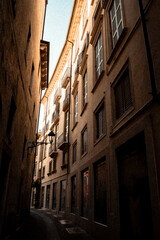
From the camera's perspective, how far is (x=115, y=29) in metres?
8.74

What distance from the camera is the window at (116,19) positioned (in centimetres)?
820

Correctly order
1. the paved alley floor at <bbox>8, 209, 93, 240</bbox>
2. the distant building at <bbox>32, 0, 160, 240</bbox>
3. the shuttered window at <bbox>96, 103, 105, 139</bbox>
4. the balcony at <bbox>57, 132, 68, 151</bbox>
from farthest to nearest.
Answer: the balcony at <bbox>57, 132, 68, 151</bbox> → the shuttered window at <bbox>96, 103, 105, 139</bbox> → the paved alley floor at <bbox>8, 209, 93, 240</bbox> → the distant building at <bbox>32, 0, 160, 240</bbox>

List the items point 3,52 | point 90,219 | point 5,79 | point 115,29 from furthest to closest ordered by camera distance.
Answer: point 90,219 → point 115,29 → point 5,79 → point 3,52

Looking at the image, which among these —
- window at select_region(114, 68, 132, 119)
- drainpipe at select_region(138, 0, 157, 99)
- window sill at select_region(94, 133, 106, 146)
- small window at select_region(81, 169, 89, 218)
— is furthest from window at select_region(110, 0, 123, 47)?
small window at select_region(81, 169, 89, 218)

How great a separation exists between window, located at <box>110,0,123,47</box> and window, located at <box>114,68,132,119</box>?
2.10m

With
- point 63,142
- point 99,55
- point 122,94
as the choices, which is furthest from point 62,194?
point 122,94

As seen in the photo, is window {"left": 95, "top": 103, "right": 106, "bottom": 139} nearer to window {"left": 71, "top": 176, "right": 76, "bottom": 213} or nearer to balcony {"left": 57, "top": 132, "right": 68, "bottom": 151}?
window {"left": 71, "top": 176, "right": 76, "bottom": 213}

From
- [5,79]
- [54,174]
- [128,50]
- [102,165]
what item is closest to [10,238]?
[102,165]

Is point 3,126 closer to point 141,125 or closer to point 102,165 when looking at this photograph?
point 141,125

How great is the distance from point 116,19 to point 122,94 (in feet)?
12.2

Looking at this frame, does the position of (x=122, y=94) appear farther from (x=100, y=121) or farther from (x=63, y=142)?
(x=63, y=142)

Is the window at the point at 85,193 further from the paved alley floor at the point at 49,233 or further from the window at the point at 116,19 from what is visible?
the window at the point at 116,19

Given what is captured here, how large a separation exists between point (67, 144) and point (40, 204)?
14096 mm

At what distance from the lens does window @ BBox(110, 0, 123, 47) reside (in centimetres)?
820
